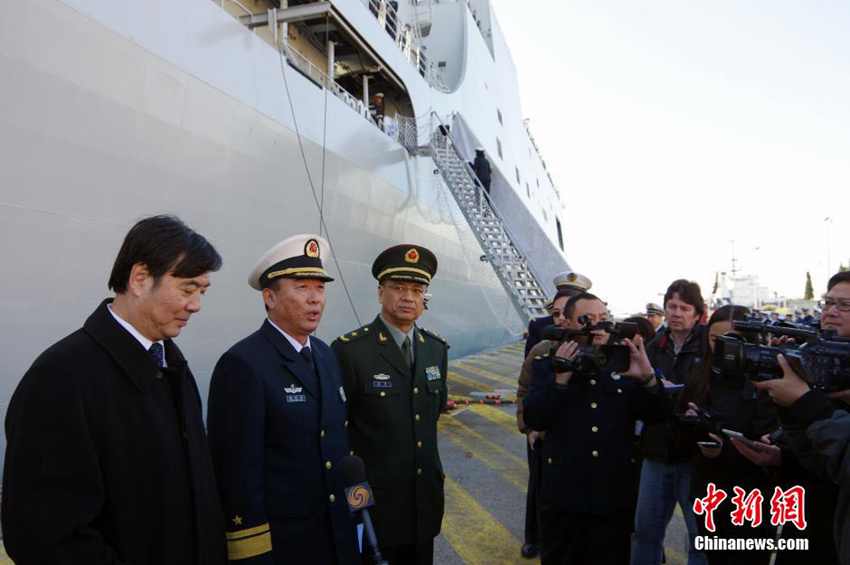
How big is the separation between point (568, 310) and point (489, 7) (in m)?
17.3

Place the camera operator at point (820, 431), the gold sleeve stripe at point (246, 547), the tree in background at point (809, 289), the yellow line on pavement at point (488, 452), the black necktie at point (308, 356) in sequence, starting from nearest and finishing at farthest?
the gold sleeve stripe at point (246, 547), the camera operator at point (820, 431), the black necktie at point (308, 356), the yellow line on pavement at point (488, 452), the tree in background at point (809, 289)

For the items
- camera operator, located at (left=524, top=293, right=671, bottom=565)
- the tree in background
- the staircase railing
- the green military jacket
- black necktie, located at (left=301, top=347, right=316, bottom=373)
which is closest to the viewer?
black necktie, located at (left=301, top=347, right=316, bottom=373)

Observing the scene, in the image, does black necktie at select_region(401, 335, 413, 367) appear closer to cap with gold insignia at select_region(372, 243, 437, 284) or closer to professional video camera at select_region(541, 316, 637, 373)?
cap with gold insignia at select_region(372, 243, 437, 284)

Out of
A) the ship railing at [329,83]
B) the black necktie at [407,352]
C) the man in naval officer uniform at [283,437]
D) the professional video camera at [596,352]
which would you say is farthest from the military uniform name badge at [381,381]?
the ship railing at [329,83]

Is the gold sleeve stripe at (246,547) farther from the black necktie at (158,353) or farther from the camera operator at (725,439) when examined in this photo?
the camera operator at (725,439)

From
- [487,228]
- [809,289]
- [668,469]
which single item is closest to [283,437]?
[668,469]

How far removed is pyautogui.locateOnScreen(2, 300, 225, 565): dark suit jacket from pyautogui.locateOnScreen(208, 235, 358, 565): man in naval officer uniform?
0.16 meters

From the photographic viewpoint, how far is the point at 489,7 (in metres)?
17.2

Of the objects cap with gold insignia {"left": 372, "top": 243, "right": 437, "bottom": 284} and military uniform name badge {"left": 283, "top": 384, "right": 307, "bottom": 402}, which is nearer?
military uniform name badge {"left": 283, "top": 384, "right": 307, "bottom": 402}

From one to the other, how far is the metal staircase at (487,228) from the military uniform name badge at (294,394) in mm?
A: 6692

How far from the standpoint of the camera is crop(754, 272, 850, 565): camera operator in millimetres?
1682

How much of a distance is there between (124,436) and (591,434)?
186 centimetres

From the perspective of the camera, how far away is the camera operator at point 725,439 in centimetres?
242
